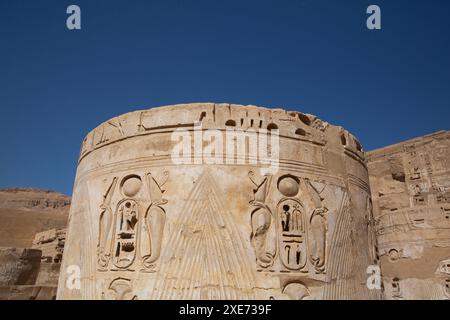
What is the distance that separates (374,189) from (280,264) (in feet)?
76.4

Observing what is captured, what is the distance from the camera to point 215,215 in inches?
175

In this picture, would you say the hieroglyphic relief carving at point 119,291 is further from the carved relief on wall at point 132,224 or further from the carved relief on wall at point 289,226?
the carved relief on wall at point 289,226

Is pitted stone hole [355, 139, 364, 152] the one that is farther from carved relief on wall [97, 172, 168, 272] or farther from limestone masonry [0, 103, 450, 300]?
carved relief on wall [97, 172, 168, 272]

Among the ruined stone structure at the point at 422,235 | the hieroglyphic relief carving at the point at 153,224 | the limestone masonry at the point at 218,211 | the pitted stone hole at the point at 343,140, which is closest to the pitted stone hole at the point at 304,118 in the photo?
the limestone masonry at the point at 218,211

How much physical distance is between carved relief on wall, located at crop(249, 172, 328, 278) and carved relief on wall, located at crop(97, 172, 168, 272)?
121 cm

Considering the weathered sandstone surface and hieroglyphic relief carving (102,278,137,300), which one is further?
the weathered sandstone surface

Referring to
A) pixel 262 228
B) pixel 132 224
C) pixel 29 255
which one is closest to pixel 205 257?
pixel 262 228

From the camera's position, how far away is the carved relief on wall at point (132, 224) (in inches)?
176

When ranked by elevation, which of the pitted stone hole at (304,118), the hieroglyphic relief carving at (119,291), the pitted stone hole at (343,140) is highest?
the pitted stone hole at (304,118)

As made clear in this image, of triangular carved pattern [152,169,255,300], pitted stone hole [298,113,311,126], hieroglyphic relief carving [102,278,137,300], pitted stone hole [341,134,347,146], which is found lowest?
hieroglyphic relief carving [102,278,137,300]

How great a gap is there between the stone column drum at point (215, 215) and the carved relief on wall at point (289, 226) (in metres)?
0.01

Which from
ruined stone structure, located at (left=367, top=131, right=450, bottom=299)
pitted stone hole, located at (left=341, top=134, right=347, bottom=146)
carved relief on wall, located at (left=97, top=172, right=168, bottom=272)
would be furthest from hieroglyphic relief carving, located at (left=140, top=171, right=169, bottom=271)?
ruined stone structure, located at (left=367, top=131, right=450, bottom=299)

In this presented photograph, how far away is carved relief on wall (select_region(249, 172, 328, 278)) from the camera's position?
4.41 metres

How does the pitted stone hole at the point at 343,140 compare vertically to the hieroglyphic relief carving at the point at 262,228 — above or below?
above
